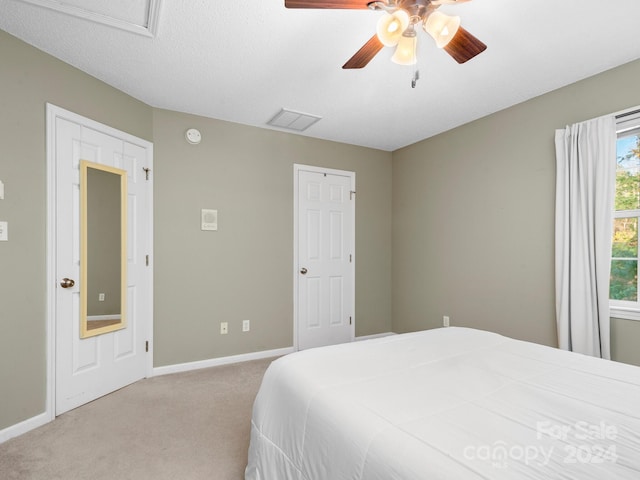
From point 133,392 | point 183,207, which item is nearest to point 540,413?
point 133,392

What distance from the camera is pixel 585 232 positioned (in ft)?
8.24

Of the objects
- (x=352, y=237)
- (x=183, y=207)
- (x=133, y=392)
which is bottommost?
(x=133, y=392)

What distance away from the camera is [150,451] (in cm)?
196

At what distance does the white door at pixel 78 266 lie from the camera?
7.82 ft

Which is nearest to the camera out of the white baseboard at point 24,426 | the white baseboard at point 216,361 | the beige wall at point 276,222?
the white baseboard at point 24,426

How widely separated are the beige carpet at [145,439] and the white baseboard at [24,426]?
0.14ft

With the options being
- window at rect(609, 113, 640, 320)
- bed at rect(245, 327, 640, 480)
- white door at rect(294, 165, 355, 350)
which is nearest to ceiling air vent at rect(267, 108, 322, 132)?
white door at rect(294, 165, 355, 350)

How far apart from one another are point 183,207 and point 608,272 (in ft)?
11.7

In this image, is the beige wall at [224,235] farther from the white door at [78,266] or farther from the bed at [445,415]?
the bed at [445,415]

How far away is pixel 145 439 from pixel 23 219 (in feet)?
5.29

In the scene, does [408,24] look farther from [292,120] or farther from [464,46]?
[292,120]

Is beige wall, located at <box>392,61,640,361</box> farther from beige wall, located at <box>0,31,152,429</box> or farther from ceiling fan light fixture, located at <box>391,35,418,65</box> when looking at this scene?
beige wall, located at <box>0,31,152,429</box>

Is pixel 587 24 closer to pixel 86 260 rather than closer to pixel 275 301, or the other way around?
pixel 275 301

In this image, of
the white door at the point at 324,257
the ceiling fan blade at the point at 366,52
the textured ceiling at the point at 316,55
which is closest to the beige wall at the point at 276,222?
the white door at the point at 324,257
